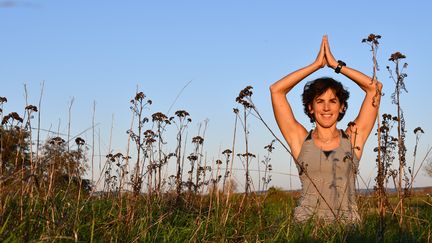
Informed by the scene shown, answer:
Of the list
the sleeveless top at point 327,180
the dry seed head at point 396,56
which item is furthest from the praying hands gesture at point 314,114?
the dry seed head at point 396,56

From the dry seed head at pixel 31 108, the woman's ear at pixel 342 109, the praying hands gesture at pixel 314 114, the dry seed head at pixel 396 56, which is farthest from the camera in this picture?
the woman's ear at pixel 342 109

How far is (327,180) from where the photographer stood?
223 inches

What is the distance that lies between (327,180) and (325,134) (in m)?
0.51

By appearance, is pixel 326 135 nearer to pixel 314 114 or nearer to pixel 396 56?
pixel 314 114

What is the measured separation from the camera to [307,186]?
5.76m

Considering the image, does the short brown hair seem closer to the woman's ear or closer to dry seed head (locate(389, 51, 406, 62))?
the woman's ear

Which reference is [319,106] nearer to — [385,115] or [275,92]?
[275,92]

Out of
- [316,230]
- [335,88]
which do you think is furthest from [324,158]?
[316,230]

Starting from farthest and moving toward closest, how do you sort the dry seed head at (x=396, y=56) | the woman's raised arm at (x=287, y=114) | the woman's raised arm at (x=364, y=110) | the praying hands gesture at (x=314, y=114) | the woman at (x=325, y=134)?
the woman's raised arm at (x=287, y=114) < the woman's raised arm at (x=364, y=110) < the praying hands gesture at (x=314, y=114) < the woman at (x=325, y=134) < the dry seed head at (x=396, y=56)

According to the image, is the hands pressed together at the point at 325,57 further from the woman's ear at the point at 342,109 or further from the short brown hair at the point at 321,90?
the woman's ear at the point at 342,109

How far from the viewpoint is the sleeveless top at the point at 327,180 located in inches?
219

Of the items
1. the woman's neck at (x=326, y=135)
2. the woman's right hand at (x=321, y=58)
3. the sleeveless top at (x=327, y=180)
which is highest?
the woman's right hand at (x=321, y=58)

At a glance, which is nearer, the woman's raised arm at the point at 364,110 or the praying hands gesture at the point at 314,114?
the praying hands gesture at the point at 314,114

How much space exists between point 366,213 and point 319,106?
1326 mm
